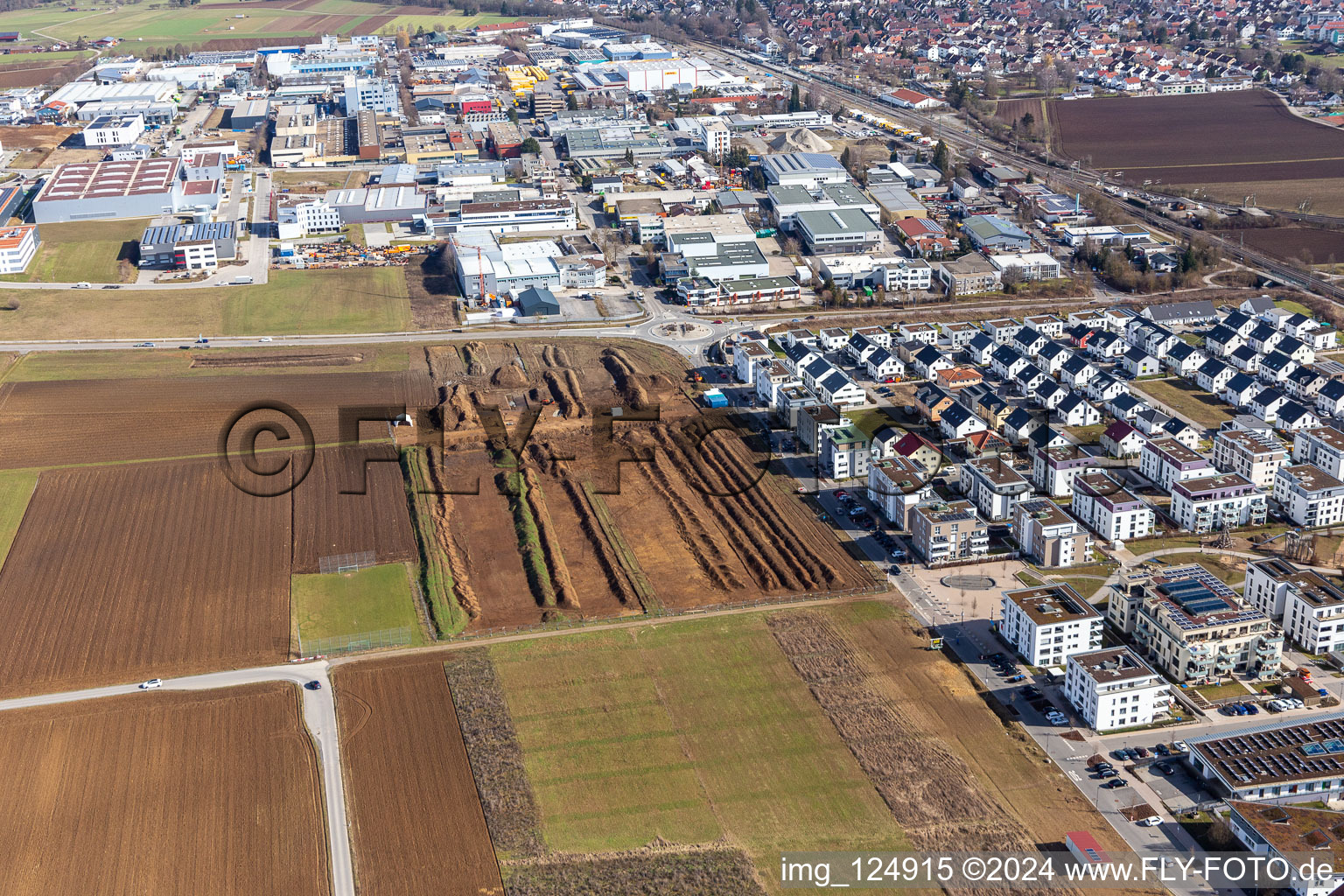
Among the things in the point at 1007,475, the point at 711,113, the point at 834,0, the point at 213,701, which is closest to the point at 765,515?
the point at 1007,475

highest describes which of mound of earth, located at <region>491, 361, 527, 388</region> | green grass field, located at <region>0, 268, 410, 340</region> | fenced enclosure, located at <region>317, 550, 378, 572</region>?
green grass field, located at <region>0, 268, 410, 340</region>

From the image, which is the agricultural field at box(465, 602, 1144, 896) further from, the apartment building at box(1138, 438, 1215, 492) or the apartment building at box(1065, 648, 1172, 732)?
the apartment building at box(1138, 438, 1215, 492)

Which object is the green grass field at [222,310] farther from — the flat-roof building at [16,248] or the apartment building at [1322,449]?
the apartment building at [1322,449]

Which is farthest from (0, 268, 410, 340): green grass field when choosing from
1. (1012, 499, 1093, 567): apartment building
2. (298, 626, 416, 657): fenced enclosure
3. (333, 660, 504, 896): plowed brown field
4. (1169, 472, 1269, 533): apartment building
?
(1169, 472, 1269, 533): apartment building

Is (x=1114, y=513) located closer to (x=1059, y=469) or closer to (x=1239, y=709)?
(x=1059, y=469)

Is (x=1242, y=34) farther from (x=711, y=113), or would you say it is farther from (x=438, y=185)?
(x=438, y=185)

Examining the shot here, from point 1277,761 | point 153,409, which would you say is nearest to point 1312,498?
point 1277,761
